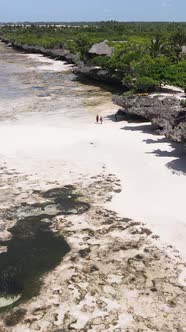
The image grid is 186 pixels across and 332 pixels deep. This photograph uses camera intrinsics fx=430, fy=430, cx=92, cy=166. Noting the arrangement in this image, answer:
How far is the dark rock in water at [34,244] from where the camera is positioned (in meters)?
17.5

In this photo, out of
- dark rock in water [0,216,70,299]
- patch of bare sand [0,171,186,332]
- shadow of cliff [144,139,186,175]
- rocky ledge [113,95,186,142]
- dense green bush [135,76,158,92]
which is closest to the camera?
patch of bare sand [0,171,186,332]

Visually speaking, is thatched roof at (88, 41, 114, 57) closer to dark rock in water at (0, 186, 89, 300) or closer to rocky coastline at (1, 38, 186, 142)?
rocky coastline at (1, 38, 186, 142)

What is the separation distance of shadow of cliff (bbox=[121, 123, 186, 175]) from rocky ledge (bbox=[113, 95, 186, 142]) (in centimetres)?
74

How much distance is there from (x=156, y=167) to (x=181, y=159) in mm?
2319

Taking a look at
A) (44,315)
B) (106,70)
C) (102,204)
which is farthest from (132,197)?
(106,70)

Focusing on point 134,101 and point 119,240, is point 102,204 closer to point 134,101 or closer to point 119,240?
point 119,240

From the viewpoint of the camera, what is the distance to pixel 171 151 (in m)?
31.7

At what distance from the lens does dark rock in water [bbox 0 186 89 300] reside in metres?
17.5

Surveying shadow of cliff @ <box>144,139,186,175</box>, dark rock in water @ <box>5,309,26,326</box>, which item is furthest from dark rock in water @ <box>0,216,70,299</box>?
shadow of cliff @ <box>144,139,186,175</box>

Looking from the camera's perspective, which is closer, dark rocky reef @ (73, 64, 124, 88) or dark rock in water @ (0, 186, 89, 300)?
dark rock in water @ (0, 186, 89, 300)

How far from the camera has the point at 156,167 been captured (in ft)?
94.1

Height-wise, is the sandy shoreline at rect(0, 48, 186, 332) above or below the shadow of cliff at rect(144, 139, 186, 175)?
below

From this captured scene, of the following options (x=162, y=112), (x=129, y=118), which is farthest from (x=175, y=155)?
(x=129, y=118)

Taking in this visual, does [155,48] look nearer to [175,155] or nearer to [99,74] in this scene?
[99,74]
